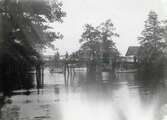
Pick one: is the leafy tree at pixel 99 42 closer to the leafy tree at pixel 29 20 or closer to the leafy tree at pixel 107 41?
the leafy tree at pixel 107 41

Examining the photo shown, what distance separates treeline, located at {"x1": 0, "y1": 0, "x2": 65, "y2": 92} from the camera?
31625 mm

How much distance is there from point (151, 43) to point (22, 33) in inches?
1164

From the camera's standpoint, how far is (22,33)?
108 feet

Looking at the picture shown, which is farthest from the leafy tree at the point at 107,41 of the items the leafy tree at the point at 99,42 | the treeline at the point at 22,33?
the treeline at the point at 22,33

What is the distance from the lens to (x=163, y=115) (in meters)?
12.2

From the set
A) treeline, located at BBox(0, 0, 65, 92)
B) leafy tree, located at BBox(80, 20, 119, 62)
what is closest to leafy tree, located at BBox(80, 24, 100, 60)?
leafy tree, located at BBox(80, 20, 119, 62)

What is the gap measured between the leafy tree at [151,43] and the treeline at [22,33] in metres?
20.1

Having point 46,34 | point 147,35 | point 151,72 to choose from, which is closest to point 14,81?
point 46,34

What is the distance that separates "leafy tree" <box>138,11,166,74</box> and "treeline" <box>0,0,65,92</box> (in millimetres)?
20053

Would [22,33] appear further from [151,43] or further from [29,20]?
[151,43]

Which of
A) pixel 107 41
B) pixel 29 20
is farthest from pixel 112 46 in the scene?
pixel 29 20

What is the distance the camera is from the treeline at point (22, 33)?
31625 millimetres

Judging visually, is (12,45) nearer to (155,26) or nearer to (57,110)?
(57,110)

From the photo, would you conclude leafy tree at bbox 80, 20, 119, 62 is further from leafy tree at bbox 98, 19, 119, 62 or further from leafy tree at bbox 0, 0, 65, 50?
leafy tree at bbox 0, 0, 65, 50
